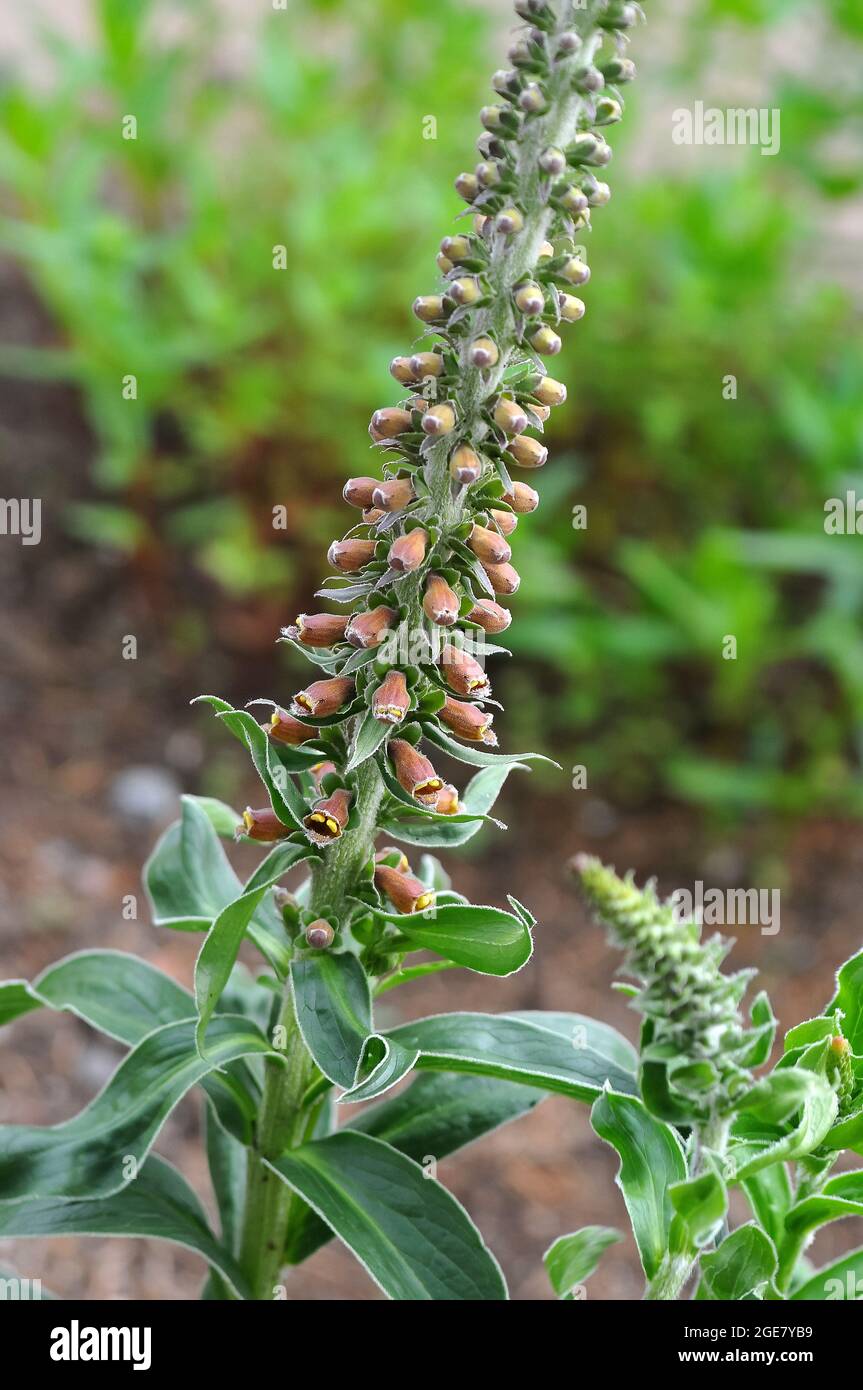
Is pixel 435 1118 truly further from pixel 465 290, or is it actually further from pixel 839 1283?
pixel 465 290

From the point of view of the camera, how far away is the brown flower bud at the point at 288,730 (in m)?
1.56

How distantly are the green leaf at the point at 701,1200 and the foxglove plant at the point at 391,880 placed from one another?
201 mm

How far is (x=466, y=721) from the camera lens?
1536mm

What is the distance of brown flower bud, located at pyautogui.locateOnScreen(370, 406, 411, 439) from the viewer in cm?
144

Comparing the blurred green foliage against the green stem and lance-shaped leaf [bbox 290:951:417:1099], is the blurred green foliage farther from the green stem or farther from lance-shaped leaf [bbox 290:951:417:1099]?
lance-shaped leaf [bbox 290:951:417:1099]

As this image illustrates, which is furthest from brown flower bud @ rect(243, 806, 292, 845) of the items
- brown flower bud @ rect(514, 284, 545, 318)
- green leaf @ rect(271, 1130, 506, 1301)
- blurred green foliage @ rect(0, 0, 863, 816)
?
blurred green foliage @ rect(0, 0, 863, 816)

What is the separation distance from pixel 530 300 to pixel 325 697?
484 millimetres

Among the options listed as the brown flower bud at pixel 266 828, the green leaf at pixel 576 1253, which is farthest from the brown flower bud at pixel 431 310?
the green leaf at pixel 576 1253

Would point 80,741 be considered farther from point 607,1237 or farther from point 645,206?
point 607,1237

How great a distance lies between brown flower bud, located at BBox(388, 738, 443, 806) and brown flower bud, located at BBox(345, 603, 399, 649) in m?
0.13

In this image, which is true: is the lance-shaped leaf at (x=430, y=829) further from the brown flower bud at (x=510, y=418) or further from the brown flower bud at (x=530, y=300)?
the brown flower bud at (x=530, y=300)

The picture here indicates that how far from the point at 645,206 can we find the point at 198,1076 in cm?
385

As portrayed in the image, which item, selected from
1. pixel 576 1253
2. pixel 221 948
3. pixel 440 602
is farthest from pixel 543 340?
pixel 576 1253
